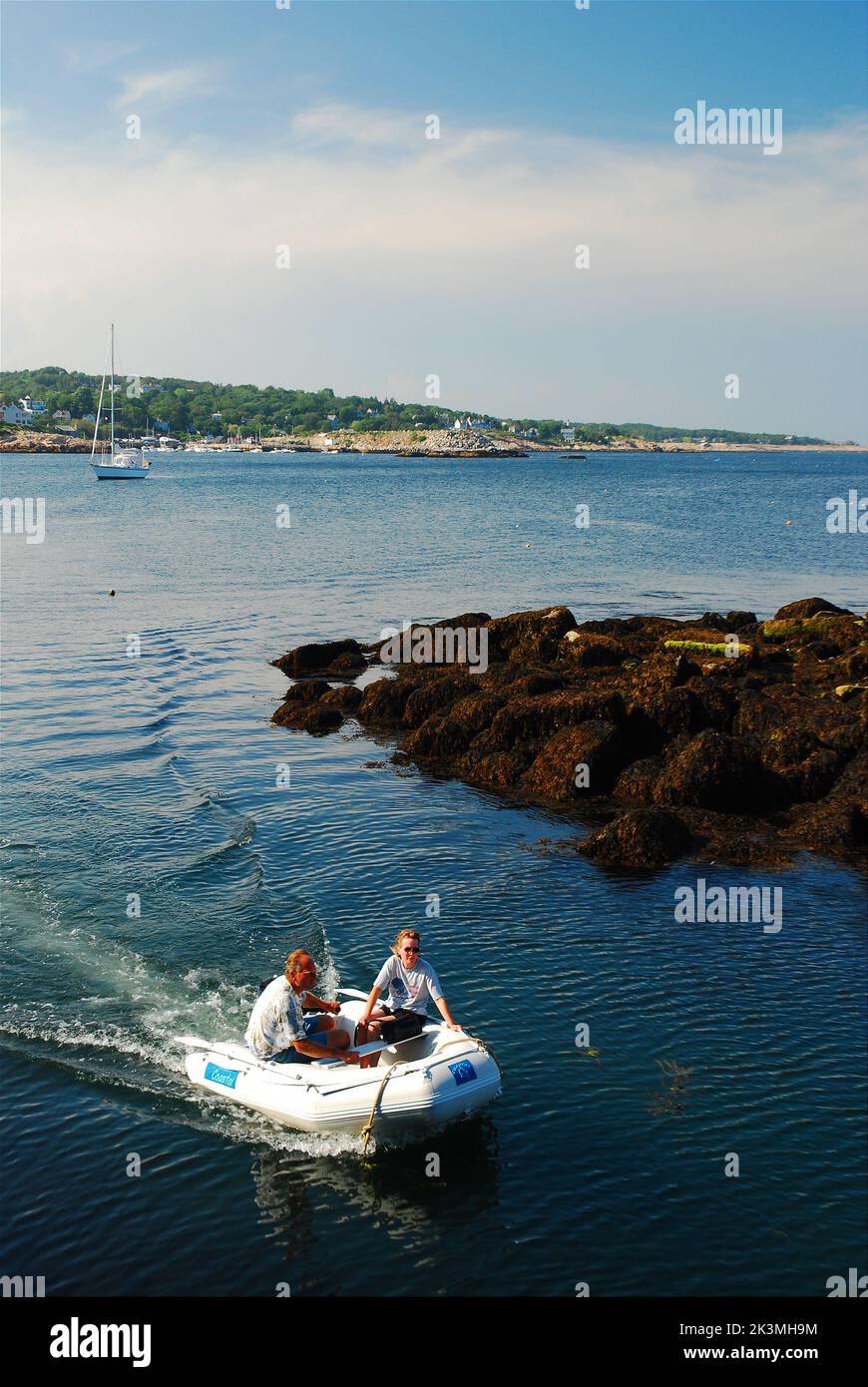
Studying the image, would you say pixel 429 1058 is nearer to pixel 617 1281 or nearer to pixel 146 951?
pixel 617 1281

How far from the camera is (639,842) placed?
73.9 ft

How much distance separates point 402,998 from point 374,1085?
59.7 inches

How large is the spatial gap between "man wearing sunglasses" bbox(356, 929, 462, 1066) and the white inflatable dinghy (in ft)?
0.48

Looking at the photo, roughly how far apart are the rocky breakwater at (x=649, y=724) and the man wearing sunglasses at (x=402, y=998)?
801 cm

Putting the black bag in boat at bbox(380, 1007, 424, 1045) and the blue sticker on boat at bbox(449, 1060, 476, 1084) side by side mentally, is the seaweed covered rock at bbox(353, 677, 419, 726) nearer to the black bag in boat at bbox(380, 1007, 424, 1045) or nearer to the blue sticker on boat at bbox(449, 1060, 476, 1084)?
the black bag in boat at bbox(380, 1007, 424, 1045)

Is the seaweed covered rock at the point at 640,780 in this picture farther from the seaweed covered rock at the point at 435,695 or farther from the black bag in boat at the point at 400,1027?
the black bag in boat at the point at 400,1027

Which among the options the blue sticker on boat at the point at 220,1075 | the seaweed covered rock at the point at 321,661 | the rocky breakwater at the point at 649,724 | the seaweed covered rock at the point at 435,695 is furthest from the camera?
the seaweed covered rock at the point at 321,661

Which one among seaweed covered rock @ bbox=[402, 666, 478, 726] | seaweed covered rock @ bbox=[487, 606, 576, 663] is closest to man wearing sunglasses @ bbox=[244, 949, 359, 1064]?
seaweed covered rock @ bbox=[402, 666, 478, 726]

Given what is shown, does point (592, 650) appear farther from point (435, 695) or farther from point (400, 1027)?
point (400, 1027)

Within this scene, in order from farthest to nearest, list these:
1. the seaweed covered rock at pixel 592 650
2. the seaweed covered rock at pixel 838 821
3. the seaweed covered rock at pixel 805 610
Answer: the seaweed covered rock at pixel 805 610 → the seaweed covered rock at pixel 592 650 → the seaweed covered rock at pixel 838 821

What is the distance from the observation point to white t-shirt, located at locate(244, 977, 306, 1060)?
49.1 feet

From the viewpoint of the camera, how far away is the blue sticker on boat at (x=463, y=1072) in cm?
1414

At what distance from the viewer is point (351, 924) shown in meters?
19.9

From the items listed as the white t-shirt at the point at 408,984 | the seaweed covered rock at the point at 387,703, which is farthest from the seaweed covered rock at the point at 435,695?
the white t-shirt at the point at 408,984
